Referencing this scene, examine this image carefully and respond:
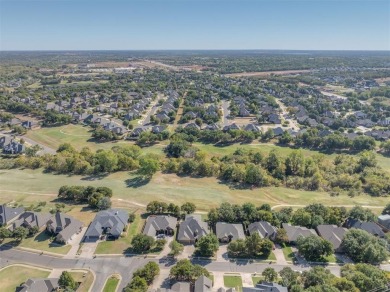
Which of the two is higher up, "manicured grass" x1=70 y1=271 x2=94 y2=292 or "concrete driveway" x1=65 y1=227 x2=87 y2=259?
"concrete driveway" x1=65 y1=227 x2=87 y2=259

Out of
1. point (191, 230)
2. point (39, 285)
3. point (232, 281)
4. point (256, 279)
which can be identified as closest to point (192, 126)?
point (191, 230)

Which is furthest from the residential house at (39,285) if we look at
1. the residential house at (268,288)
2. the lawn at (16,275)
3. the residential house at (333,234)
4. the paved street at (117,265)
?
the residential house at (333,234)

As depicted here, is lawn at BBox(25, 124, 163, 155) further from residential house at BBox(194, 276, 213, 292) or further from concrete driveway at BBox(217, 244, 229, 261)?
residential house at BBox(194, 276, 213, 292)

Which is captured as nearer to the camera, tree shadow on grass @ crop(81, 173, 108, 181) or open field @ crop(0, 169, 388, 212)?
open field @ crop(0, 169, 388, 212)

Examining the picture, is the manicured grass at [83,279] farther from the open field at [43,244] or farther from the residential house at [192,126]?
the residential house at [192,126]

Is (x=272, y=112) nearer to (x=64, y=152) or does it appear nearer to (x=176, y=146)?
(x=176, y=146)

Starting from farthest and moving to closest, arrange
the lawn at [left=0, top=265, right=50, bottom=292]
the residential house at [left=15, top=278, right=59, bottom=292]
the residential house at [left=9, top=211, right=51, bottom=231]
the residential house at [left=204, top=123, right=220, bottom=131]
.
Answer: the residential house at [left=204, top=123, right=220, bottom=131]
the residential house at [left=9, top=211, right=51, bottom=231]
the lawn at [left=0, top=265, right=50, bottom=292]
the residential house at [left=15, top=278, right=59, bottom=292]

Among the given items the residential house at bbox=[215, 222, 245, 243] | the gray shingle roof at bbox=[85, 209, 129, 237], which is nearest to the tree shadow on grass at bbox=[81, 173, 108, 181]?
the gray shingle roof at bbox=[85, 209, 129, 237]
